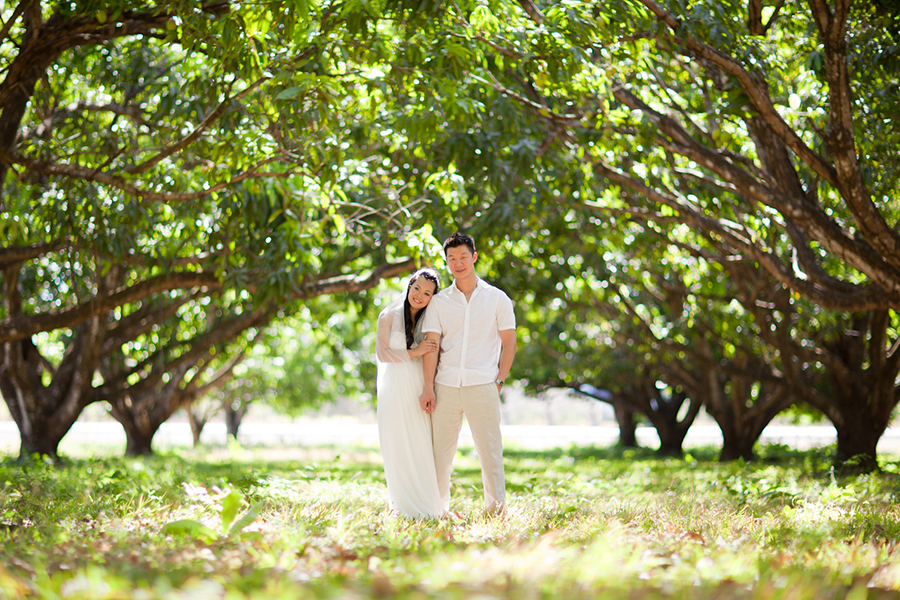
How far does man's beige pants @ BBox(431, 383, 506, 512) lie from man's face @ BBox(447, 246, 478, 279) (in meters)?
0.85

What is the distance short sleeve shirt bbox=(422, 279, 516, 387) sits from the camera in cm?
544

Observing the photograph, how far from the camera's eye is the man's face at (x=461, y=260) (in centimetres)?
536

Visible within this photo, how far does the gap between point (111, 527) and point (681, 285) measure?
11122mm

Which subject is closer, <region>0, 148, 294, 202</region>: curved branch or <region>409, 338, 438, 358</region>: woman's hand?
<region>409, 338, 438, 358</region>: woman's hand

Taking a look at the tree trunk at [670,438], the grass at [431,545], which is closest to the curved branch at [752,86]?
the grass at [431,545]

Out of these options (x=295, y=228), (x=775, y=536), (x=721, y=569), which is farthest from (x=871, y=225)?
(x=295, y=228)

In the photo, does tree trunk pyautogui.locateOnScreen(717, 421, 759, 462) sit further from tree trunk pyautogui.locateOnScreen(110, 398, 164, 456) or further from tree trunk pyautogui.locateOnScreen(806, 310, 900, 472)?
tree trunk pyautogui.locateOnScreen(110, 398, 164, 456)

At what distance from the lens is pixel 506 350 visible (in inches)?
215

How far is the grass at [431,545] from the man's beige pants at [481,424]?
0.77 ft

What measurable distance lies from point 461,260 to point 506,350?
754mm

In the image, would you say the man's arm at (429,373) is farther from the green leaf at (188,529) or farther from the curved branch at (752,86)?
the curved branch at (752,86)

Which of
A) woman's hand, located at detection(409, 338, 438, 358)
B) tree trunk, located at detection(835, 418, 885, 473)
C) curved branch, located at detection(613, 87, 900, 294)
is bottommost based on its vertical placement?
tree trunk, located at detection(835, 418, 885, 473)

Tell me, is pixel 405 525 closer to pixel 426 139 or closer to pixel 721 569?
pixel 721 569

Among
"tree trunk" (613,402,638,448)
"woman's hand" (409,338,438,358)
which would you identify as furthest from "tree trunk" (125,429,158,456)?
"tree trunk" (613,402,638,448)
